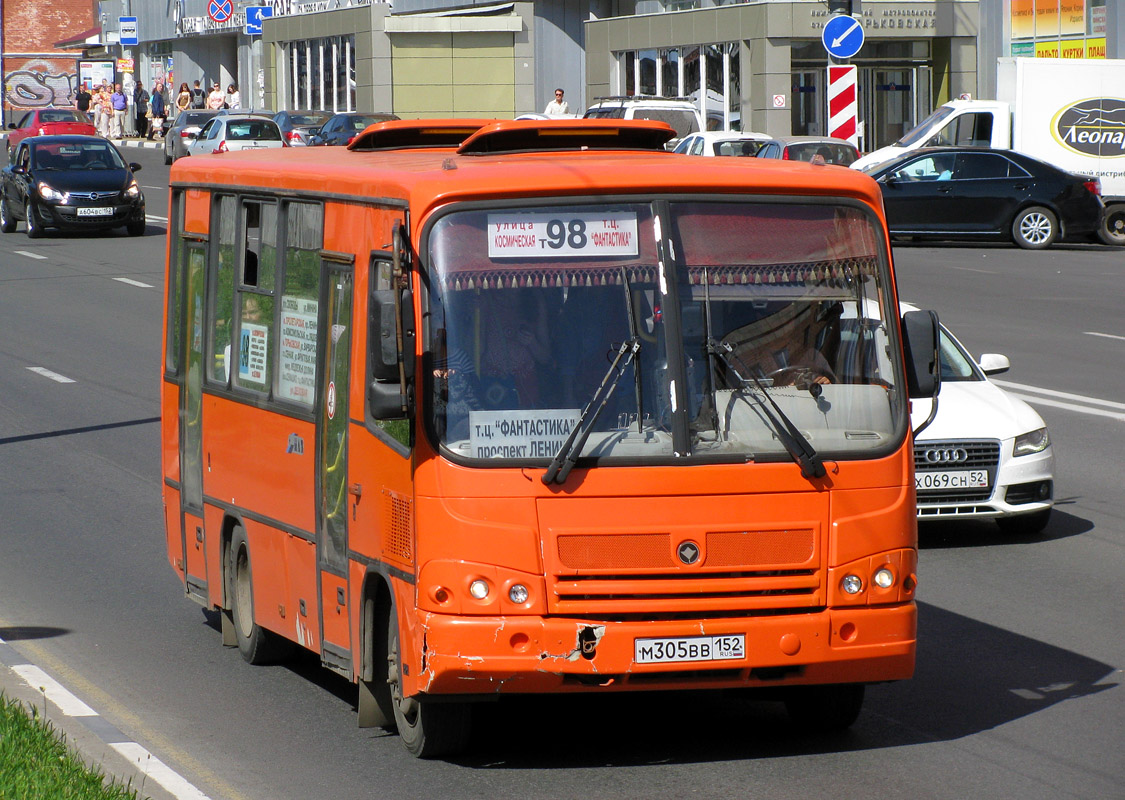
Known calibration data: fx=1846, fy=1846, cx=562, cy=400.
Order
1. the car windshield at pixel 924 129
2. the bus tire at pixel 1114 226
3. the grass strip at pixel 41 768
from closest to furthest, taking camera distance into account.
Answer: the grass strip at pixel 41 768, the bus tire at pixel 1114 226, the car windshield at pixel 924 129

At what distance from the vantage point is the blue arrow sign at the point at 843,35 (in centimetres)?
2297

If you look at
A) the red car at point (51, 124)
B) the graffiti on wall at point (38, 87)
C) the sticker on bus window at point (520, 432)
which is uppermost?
the graffiti on wall at point (38, 87)

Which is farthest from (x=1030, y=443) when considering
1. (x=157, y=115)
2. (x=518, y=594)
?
(x=157, y=115)

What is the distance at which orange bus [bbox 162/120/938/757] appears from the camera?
5.95 metres

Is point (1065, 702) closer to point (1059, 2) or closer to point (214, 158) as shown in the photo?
point (214, 158)

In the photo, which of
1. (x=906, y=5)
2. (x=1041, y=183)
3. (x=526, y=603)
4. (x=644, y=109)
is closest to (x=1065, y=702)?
(x=526, y=603)

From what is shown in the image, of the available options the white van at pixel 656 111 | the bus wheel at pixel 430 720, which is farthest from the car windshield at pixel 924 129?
the bus wheel at pixel 430 720

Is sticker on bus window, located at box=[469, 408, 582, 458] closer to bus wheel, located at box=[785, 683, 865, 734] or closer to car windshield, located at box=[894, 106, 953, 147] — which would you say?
bus wheel, located at box=[785, 683, 865, 734]

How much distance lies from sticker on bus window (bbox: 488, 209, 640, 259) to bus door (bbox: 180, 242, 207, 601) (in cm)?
260

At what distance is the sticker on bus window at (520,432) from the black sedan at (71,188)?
1064 inches

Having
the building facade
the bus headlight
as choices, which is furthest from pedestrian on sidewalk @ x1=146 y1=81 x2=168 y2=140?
the bus headlight

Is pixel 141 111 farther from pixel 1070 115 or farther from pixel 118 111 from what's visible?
pixel 1070 115

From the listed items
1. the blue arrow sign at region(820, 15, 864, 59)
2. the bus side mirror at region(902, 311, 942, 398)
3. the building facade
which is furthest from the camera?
the building facade

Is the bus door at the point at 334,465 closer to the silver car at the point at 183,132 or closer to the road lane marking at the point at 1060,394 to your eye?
the road lane marking at the point at 1060,394
